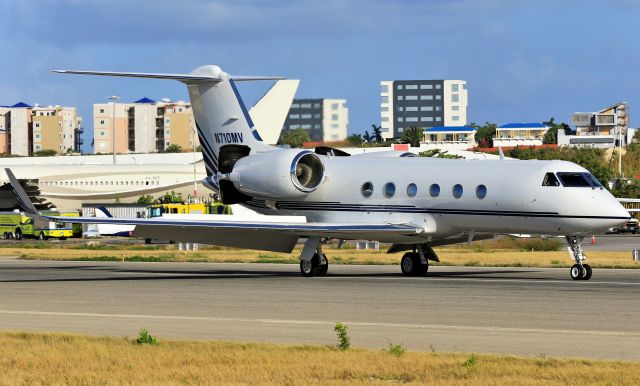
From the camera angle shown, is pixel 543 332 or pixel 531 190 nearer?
pixel 543 332

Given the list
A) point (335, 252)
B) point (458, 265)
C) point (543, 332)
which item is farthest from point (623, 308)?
point (335, 252)

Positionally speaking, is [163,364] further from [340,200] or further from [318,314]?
[340,200]

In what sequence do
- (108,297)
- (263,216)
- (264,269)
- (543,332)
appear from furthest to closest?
(264,269) < (263,216) < (108,297) < (543,332)

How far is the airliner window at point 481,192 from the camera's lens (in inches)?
1173

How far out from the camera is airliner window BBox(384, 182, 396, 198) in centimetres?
3153

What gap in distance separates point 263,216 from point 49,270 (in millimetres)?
8561

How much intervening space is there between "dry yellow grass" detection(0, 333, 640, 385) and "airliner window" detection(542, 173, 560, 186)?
1490 centimetres

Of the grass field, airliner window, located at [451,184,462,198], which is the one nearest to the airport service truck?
the grass field

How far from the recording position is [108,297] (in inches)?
969

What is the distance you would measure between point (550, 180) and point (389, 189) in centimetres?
465

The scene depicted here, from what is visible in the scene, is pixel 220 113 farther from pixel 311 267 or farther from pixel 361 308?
pixel 361 308

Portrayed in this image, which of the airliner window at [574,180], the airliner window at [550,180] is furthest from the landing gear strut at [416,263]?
the airliner window at [574,180]

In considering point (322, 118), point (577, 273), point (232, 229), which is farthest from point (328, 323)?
point (322, 118)

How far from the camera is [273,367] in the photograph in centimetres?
1388
